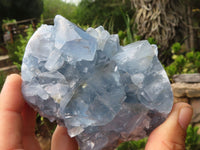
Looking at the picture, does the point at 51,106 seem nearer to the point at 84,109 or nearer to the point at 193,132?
the point at 84,109

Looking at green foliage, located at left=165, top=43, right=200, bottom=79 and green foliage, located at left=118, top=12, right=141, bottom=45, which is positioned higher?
green foliage, located at left=118, top=12, right=141, bottom=45

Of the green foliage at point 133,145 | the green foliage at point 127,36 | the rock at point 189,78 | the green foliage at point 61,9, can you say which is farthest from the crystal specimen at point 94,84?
the green foliage at point 61,9

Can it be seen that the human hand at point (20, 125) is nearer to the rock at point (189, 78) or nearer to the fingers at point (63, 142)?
the fingers at point (63, 142)

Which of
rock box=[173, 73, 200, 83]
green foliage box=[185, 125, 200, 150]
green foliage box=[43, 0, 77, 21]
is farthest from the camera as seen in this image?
green foliage box=[43, 0, 77, 21]

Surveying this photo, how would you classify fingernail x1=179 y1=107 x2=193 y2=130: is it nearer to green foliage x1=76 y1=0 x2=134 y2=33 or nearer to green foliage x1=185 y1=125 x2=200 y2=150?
green foliage x1=185 y1=125 x2=200 y2=150

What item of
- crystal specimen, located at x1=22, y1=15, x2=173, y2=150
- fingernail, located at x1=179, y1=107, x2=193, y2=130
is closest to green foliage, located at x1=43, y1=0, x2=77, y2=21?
crystal specimen, located at x1=22, y1=15, x2=173, y2=150

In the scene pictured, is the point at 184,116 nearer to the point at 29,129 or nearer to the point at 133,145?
the point at 29,129

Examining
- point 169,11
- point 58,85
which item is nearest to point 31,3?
point 169,11

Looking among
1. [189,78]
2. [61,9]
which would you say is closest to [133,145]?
[189,78]
